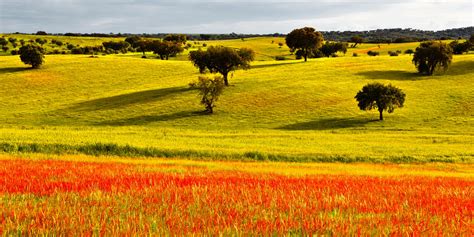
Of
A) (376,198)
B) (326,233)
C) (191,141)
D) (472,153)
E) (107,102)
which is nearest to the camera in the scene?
(326,233)

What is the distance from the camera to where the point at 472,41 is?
130500 millimetres

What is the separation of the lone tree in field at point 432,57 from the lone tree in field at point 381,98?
109 ft

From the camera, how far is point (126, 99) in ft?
259

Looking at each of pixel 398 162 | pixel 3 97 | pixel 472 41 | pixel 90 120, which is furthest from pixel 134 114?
pixel 472 41

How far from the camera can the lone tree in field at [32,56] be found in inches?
4126

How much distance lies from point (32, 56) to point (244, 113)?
6242cm

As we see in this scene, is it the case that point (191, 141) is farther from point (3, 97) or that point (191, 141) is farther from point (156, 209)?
Answer: point (3, 97)

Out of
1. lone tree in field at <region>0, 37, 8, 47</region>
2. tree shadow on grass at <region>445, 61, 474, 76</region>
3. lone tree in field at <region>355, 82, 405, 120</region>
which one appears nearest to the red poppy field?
lone tree in field at <region>355, 82, 405, 120</region>

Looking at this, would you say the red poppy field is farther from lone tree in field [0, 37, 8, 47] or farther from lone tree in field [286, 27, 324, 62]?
lone tree in field [0, 37, 8, 47]

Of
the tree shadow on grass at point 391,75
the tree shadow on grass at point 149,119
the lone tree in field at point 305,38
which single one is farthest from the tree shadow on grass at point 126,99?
the lone tree in field at point 305,38

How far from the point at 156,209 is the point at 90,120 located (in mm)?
61014

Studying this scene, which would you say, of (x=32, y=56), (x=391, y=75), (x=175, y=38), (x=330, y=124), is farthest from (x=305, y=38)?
(x=175, y=38)

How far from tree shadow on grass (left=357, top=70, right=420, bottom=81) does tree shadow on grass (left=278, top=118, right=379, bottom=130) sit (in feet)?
101

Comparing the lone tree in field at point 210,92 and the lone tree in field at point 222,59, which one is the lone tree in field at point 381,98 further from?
the lone tree in field at point 222,59
